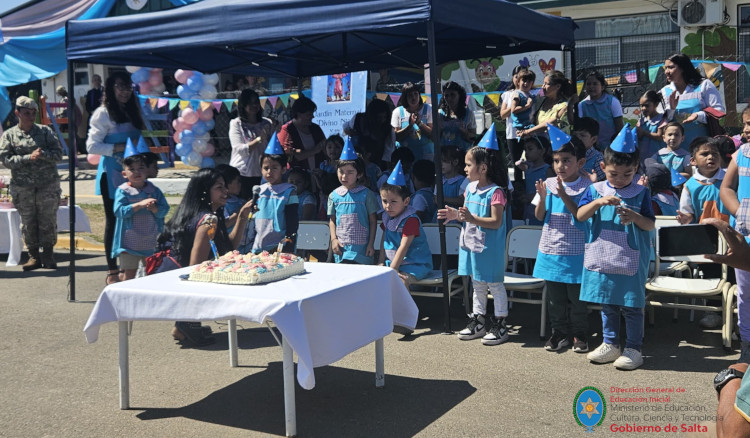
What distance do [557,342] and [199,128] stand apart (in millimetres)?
12044

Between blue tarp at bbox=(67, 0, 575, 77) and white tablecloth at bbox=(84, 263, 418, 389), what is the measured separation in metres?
2.33

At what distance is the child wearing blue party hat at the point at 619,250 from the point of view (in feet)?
17.2

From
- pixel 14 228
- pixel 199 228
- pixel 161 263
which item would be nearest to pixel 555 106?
pixel 199 228

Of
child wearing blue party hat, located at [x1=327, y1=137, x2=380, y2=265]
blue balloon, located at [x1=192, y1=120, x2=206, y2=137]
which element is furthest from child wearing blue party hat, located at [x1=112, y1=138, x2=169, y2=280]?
blue balloon, located at [x1=192, y1=120, x2=206, y2=137]

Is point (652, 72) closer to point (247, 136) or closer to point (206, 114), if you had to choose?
point (247, 136)

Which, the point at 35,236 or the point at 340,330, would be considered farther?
the point at 35,236

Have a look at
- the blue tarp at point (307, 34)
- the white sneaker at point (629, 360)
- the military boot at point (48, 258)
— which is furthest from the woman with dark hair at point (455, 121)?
the military boot at point (48, 258)

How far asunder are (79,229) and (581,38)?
37.5 ft

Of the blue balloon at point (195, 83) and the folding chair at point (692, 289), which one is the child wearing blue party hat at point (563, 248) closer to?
the folding chair at point (692, 289)

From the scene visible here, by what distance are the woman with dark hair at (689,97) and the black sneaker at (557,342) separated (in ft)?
10.5

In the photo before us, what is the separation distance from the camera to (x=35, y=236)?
9.71 meters

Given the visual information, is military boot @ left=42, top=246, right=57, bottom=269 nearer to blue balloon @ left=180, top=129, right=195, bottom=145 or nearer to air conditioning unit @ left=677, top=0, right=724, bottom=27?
blue balloon @ left=180, top=129, right=195, bottom=145

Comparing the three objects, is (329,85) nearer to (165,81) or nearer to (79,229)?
(79,229)

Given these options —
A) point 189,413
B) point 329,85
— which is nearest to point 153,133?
point 329,85
